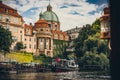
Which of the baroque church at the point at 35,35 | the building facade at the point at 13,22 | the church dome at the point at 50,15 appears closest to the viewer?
the building facade at the point at 13,22

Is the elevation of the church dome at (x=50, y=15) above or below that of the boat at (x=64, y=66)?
above

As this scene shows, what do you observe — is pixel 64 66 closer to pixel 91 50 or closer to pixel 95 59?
pixel 91 50

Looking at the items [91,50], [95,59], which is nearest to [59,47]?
[91,50]

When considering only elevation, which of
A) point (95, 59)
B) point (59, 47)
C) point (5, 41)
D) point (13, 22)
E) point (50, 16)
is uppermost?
point (50, 16)

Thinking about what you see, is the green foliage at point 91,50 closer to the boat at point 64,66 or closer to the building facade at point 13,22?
the boat at point 64,66

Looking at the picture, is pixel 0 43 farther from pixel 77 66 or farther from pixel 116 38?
pixel 116 38

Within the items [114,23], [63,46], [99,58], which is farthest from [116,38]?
[63,46]

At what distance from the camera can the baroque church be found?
28953mm

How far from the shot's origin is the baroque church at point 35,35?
1140 inches

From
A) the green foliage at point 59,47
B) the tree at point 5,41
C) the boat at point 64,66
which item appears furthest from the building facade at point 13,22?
the green foliage at point 59,47

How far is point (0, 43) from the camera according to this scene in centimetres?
2172

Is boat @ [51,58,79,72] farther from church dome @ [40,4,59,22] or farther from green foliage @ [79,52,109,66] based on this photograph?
church dome @ [40,4,59,22]

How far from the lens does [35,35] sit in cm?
3566

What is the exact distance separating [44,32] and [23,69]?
15.6 metres
